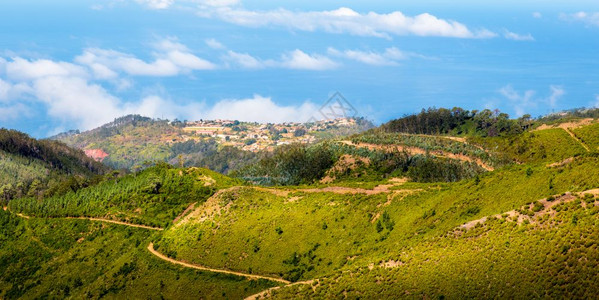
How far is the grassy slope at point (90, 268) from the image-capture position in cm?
4775

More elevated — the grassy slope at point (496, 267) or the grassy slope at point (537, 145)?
the grassy slope at point (537, 145)

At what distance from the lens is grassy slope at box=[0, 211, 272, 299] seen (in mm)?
47750

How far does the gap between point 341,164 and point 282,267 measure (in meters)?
40.5

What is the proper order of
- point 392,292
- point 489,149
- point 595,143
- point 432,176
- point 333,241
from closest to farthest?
point 392,292
point 333,241
point 432,176
point 595,143
point 489,149

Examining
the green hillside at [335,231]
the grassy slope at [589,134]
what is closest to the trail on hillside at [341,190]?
the green hillside at [335,231]

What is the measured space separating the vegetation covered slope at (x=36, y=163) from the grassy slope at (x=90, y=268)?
4052 centimetres

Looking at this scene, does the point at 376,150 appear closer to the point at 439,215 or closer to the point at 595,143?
the point at 595,143

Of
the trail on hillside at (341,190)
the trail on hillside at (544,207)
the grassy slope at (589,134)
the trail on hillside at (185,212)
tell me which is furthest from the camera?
the grassy slope at (589,134)

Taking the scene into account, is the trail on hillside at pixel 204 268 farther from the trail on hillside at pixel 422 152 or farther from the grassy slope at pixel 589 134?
the grassy slope at pixel 589 134

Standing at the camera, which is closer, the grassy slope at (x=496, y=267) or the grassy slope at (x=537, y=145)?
the grassy slope at (x=496, y=267)

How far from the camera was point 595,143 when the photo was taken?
281 feet

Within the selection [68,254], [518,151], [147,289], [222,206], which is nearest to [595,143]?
[518,151]

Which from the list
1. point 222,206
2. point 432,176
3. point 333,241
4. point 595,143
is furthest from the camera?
point 595,143

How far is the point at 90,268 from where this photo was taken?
188ft
